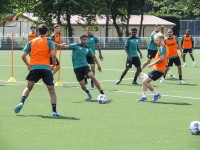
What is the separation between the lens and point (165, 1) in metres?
59.9

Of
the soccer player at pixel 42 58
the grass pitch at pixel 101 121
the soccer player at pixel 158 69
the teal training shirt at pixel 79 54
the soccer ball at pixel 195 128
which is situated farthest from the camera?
the teal training shirt at pixel 79 54

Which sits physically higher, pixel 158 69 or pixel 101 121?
pixel 158 69

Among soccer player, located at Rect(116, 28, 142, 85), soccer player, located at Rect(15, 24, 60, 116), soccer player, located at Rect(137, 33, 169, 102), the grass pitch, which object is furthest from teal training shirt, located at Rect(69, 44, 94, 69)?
soccer player, located at Rect(116, 28, 142, 85)

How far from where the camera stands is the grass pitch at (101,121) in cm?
649

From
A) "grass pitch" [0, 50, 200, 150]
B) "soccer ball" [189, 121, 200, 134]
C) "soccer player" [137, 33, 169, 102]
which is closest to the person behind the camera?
"grass pitch" [0, 50, 200, 150]

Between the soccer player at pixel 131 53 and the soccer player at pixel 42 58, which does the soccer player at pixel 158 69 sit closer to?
the soccer player at pixel 42 58

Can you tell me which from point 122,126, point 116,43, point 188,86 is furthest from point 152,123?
point 116,43

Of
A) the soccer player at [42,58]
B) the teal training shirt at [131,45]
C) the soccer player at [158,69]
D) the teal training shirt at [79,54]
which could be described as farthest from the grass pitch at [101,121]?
the teal training shirt at [131,45]

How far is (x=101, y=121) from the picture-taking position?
8.31 metres

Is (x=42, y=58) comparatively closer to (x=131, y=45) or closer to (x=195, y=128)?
(x=195, y=128)

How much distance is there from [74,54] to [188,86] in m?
5.22

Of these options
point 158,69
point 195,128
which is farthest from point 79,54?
point 195,128

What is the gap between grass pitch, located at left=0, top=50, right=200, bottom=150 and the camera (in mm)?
6488

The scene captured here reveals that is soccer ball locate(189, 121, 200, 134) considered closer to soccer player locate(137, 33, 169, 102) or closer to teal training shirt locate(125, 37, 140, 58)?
soccer player locate(137, 33, 169, 102)
